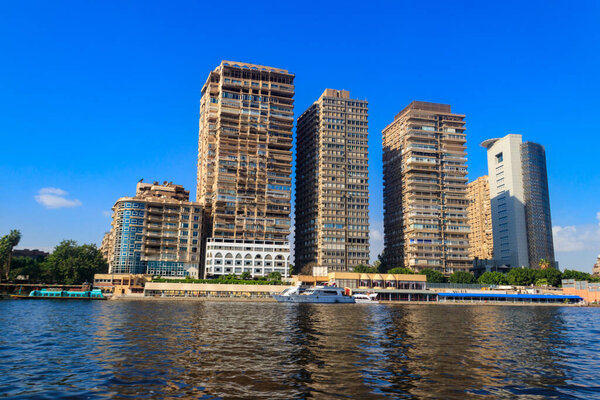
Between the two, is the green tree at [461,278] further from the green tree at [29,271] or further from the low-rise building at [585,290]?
the green tree at [29,271]

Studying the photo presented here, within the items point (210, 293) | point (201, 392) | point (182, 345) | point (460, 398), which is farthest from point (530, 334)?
→ point (210, 293)

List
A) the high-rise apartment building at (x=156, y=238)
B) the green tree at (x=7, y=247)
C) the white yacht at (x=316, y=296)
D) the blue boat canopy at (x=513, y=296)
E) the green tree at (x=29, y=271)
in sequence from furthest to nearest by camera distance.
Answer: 1. the high-rise apartment building at (x=156, y=238)
2. the blue boat canopy at (x=513, y=296)
3. the green tree at (x=29, y=271)
4. the green tree at (x=7, y=247)
5. the white yacht at (x=316, y=296)

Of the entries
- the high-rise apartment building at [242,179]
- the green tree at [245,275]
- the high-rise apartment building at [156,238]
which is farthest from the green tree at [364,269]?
A: the high-rise apartment building at [156,238]

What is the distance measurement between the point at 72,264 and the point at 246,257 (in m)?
63.7

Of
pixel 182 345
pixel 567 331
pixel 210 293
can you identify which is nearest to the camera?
pixel 182 345

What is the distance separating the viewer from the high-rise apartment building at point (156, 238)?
175 metres

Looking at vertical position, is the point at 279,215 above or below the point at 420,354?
above

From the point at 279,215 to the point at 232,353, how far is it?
156 m

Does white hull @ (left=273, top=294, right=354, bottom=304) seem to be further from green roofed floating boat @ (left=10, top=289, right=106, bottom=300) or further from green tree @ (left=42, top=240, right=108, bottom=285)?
green tree @ (left=42, top=240, right=108, bottom=285)

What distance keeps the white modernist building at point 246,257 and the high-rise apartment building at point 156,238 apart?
7.27 meters

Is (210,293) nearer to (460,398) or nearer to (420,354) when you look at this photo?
(420,354)

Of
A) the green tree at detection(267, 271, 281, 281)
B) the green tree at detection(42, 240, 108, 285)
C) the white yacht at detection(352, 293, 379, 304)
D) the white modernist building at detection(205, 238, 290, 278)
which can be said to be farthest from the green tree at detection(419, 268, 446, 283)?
the green tree at detection(42, 240, 108, 285)

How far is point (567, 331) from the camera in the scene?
215ft

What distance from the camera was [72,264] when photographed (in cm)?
16375
